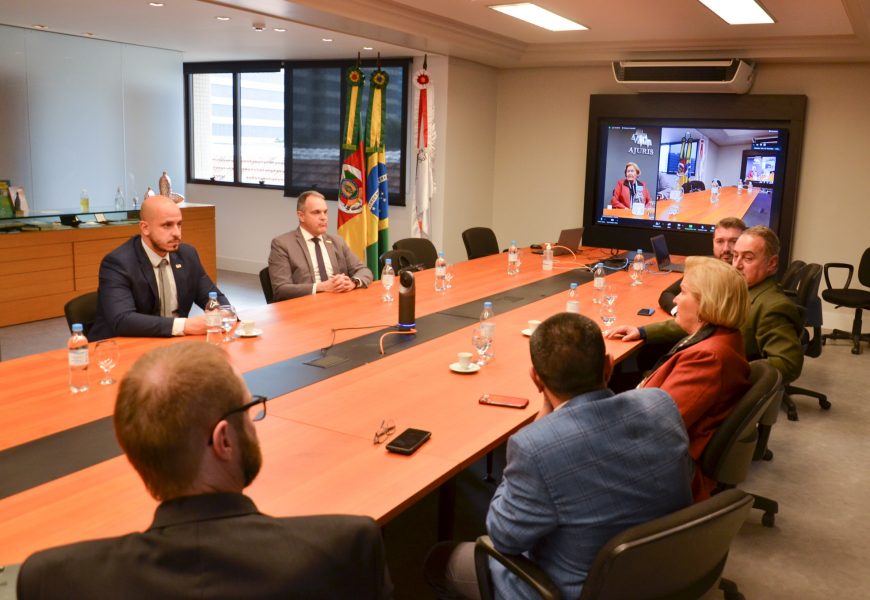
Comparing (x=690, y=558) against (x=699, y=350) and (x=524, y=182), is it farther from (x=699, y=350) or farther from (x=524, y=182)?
(x=524, y=182)

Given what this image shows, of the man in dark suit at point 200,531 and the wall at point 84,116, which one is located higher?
the wall at point 84,116

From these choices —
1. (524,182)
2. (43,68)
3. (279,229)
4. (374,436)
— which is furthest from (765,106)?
(43,68)

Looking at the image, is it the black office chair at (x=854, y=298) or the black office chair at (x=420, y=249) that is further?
the black office chair at (x=854, y=298)

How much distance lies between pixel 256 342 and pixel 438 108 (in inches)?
201

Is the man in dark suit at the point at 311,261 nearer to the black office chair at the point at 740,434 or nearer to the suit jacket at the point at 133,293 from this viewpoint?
the suit jacket at the point at 133,293

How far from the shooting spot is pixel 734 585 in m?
2.95

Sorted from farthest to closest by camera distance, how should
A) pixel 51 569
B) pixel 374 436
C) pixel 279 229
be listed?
pixel 279 229 → pixel 374 436 → pixel 51 569

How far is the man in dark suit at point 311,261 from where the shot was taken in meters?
4.73

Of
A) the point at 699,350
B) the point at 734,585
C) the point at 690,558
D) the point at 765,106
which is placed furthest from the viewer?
the point at 765,106

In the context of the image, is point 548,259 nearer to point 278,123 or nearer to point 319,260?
point 319,260

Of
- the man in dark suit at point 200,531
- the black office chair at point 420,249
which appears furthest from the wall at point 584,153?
the man in dark suit at point 200,531

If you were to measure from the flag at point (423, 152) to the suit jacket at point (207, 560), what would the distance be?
703 centimetres

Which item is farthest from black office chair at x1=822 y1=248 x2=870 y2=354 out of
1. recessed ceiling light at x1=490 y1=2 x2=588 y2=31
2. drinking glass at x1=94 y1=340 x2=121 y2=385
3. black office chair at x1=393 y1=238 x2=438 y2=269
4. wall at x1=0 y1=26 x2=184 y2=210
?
wall at x1=0 y1=26 x2=184 y2=210

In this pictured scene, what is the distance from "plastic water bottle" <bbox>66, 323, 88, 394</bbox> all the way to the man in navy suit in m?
1.67
